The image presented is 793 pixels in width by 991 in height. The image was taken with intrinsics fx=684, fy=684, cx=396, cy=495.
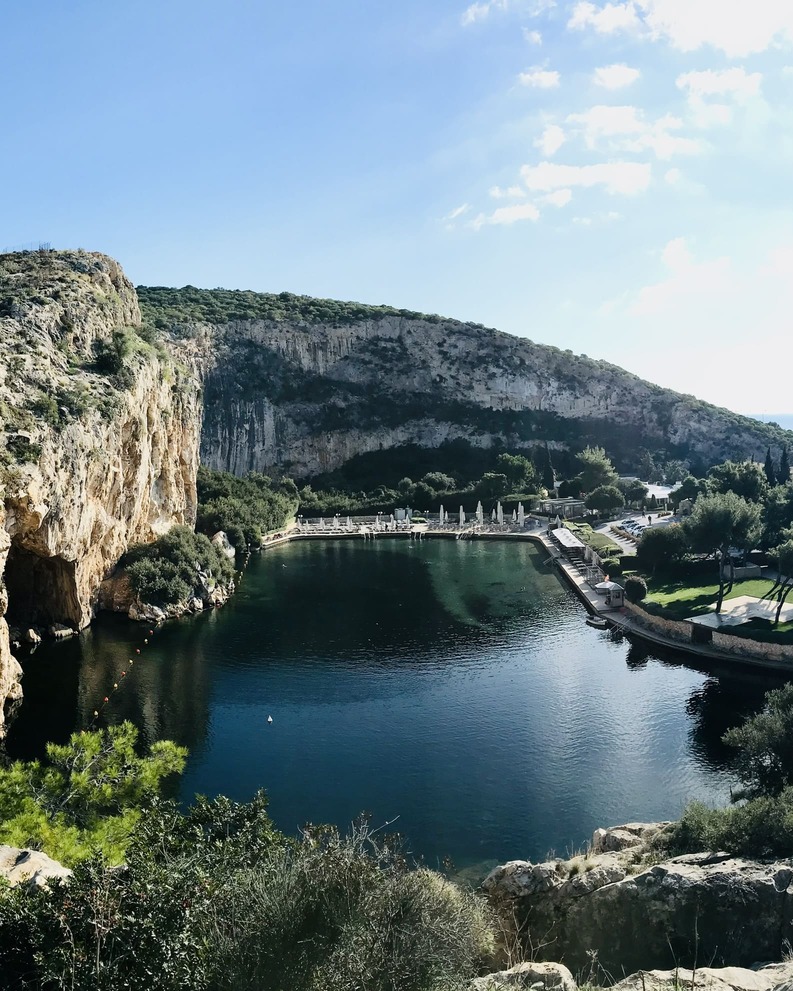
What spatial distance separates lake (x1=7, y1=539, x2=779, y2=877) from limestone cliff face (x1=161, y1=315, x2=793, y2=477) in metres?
51.9

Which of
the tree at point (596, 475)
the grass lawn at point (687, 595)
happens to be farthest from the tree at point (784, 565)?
the tree at point (596, 475)

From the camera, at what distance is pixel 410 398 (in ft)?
332

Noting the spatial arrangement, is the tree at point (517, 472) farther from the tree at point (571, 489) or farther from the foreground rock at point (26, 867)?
the foreground rock at point (26, 867)

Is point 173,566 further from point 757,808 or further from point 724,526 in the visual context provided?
point 757,808

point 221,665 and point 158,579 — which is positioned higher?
point 158,579

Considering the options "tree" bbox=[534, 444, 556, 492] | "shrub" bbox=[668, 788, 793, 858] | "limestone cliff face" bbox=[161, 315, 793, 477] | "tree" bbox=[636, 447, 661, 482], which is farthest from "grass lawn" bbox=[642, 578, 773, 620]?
"limestone cliff face" bbox=[161, 315, 793, 477]

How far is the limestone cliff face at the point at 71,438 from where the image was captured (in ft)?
97.6

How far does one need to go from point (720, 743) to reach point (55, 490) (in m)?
29.0

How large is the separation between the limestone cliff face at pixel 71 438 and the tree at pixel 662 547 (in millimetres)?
33399

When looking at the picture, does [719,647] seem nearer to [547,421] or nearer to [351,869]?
[351,869]

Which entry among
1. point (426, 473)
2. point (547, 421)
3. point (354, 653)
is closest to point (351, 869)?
point (354, 653)

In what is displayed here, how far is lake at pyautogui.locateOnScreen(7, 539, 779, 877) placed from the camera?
20.1 metres

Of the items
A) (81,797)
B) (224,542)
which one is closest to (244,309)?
(224,542)

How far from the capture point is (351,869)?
9.07 meters
